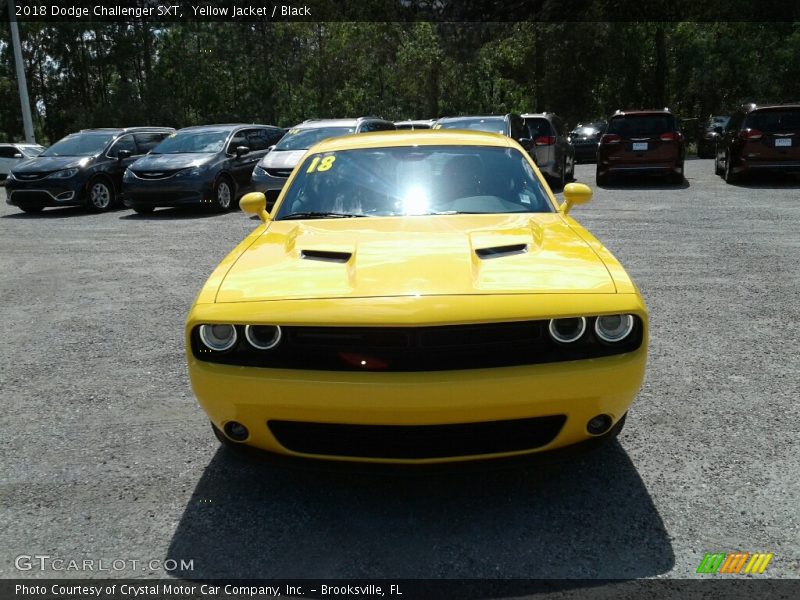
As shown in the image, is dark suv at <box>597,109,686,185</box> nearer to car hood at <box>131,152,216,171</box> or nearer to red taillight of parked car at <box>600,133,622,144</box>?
red taillight of parked car at <box>600,133,622,144</box>

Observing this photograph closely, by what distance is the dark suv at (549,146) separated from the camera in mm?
16266

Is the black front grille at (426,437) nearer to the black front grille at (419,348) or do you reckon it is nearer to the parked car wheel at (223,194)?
the black front grille at (419,348)

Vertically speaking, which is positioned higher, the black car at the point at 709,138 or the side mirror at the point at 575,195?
the side mirror at the point at 575,195

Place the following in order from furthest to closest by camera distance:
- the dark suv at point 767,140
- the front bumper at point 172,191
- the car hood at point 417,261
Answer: the dark suv at point 767,140
the front bumper at point 172,191
the car hood at point 417,261

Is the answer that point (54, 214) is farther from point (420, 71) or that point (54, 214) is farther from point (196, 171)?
point (420, 71)

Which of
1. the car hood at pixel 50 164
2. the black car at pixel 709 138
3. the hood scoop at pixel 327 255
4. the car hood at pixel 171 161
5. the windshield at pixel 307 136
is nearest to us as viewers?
the hood scoop at pixel 327 255

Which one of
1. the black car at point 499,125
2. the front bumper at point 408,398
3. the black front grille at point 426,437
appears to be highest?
the front bumper at point 408,398

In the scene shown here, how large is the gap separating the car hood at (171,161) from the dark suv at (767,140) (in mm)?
10316

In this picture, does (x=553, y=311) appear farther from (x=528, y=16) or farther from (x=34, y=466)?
(x=528, y=16)

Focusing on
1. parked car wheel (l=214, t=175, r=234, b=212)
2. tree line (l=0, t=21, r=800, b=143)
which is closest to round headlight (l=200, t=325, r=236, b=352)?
parked car wheel (l=214, t=175, r=234, b=212)

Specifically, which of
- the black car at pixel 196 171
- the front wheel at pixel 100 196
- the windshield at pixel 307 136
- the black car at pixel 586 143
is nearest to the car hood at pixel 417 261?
the black car at pixel 196 171

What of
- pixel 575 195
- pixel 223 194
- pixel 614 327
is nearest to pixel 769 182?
pixel 223 194

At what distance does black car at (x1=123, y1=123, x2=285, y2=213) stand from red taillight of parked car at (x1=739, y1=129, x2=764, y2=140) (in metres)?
9.65

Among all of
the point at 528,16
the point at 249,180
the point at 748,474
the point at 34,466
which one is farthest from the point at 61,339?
the point at 528,16
